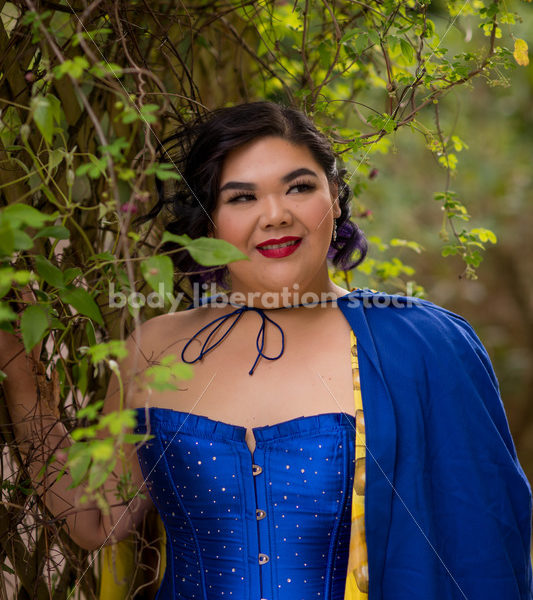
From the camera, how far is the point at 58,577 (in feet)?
4.96

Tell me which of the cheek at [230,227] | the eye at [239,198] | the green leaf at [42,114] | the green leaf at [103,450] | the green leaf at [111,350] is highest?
the eye at [239,198]

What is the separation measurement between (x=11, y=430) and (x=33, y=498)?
0.49ft

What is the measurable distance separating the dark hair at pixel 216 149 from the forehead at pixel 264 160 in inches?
0.5

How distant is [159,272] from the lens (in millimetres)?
871

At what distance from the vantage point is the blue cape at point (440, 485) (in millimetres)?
1301

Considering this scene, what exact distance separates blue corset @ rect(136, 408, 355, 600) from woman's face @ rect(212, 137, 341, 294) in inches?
12.3

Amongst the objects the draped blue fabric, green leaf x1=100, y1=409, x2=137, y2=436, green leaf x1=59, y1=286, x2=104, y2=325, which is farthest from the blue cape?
green leaf x1=100, y1=409, x2=137, y2=436

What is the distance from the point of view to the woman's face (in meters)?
1.36

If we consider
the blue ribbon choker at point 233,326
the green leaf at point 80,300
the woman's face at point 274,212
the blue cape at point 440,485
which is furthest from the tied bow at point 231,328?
the green leaf at point 80,300

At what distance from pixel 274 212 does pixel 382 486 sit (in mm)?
574

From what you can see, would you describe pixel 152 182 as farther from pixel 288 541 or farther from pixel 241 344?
pixel 288 541

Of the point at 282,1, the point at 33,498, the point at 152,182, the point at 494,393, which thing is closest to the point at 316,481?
the point at 494,393

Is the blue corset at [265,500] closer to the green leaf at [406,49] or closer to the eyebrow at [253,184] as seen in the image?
the eyebrow at [253,184]

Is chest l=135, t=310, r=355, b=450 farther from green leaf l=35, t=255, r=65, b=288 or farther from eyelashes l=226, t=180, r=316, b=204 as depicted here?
green leaf l=35, t=255, r=65, b=288
